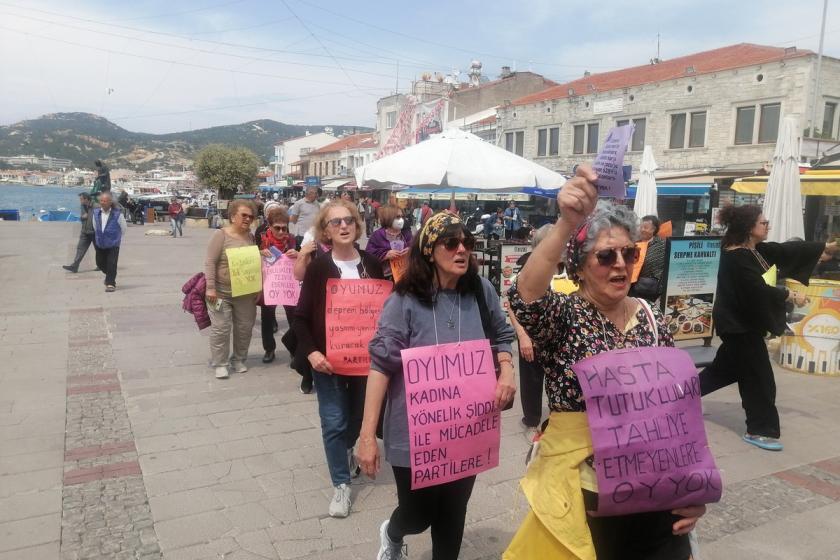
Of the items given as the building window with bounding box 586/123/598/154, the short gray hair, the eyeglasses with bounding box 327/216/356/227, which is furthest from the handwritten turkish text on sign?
the building window with bounding box 586/123/598/154

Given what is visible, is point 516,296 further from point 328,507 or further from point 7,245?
point 7,245

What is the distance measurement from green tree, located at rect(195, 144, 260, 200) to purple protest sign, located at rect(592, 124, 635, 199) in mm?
46858

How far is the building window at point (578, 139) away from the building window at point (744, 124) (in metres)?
7.68

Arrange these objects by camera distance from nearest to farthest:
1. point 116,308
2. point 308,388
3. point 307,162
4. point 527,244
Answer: point 308,388 → point 527,244 → point 116,308 → point 307,162

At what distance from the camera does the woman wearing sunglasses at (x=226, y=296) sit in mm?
5875

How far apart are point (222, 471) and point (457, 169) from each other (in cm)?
496

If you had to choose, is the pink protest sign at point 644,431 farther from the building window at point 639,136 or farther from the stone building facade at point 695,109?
the building window at point 639,136

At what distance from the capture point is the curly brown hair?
4402 millimetres

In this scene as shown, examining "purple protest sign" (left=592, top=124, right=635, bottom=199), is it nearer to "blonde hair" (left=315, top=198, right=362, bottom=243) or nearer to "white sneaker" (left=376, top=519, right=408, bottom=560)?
"white sneaker" (left=376, top=519, right=408, bottom=560)

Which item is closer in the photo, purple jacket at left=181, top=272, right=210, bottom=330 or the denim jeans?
the denim jeans

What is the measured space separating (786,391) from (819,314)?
1175mm

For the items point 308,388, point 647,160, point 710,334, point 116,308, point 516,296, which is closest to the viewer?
point 516,296

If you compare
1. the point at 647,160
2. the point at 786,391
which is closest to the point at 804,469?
the point at 786,391

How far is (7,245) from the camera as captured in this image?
1833cm
